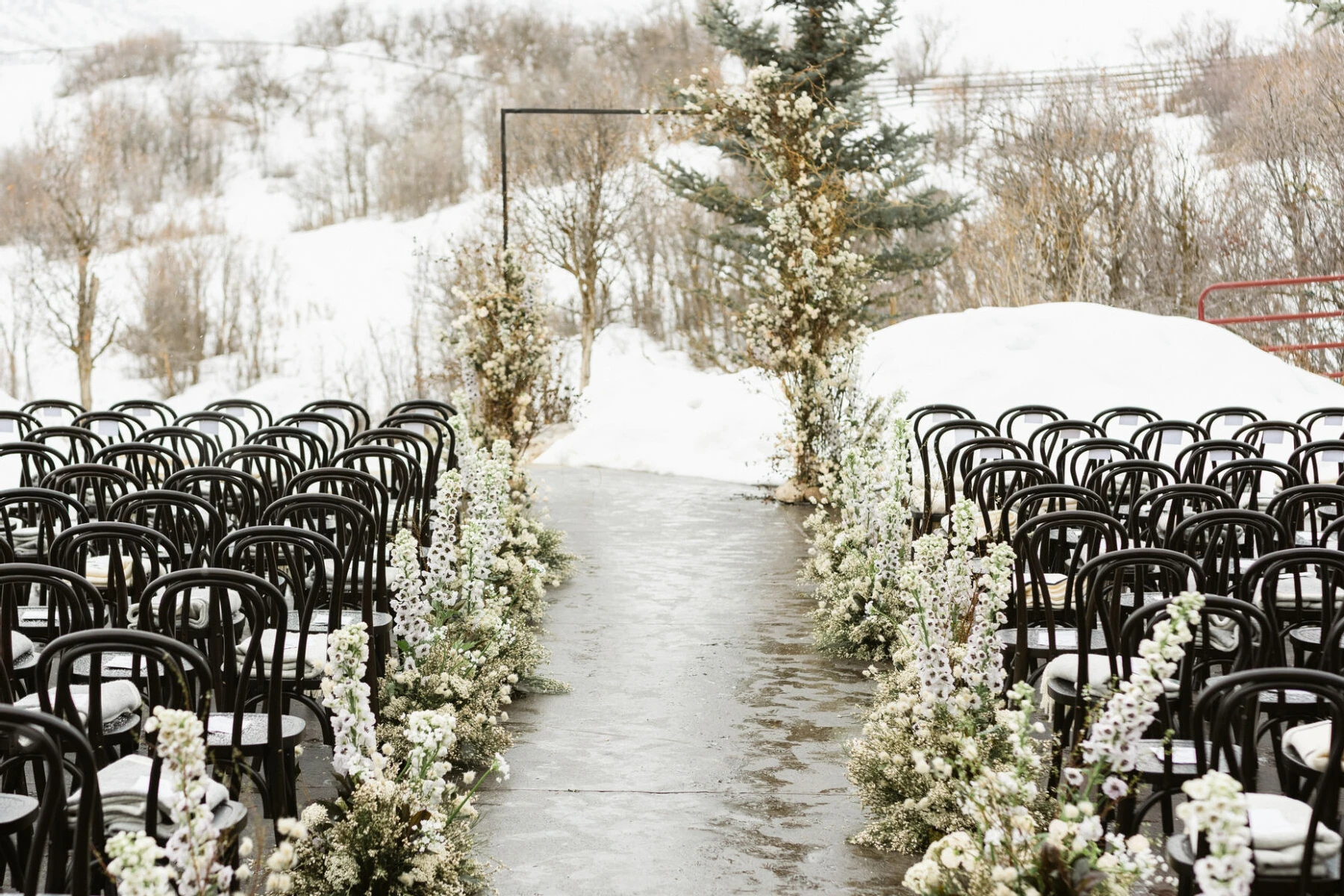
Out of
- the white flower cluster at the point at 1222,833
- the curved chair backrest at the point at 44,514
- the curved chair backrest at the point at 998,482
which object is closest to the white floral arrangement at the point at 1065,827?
the white flower cluster at the point at 1222,833

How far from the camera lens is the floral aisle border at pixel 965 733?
8.80ft

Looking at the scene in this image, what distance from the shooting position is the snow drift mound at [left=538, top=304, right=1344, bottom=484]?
1268 cm

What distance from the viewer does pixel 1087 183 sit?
20219 mm

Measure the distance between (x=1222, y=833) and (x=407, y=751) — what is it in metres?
2.80

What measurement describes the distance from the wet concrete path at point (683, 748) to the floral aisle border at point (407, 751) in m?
0.22

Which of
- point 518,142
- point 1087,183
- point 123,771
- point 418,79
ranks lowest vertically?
point 123,771

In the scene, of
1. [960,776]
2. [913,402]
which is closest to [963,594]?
[960,776]

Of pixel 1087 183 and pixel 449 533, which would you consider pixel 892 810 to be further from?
pixel 1087 183

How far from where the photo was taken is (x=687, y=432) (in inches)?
A: 570

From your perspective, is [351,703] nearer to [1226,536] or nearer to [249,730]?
[249,730]

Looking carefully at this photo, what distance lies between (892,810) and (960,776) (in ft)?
3.74

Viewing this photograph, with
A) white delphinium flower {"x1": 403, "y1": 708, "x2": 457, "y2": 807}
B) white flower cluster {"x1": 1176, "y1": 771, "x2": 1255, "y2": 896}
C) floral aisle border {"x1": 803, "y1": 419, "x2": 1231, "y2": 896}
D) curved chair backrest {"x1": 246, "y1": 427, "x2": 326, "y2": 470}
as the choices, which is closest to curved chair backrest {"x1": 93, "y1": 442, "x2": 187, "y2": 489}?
curved chair backrest {"x1": 246, "y1": 427, "x2": 326, "y2": 470}

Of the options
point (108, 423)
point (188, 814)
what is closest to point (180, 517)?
point (188, 814)

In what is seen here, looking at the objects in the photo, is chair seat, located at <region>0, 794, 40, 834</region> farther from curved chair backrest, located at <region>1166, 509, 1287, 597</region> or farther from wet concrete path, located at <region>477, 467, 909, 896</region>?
curved chair backrest, located at <region>1166, 509, 1287, 597</region>
